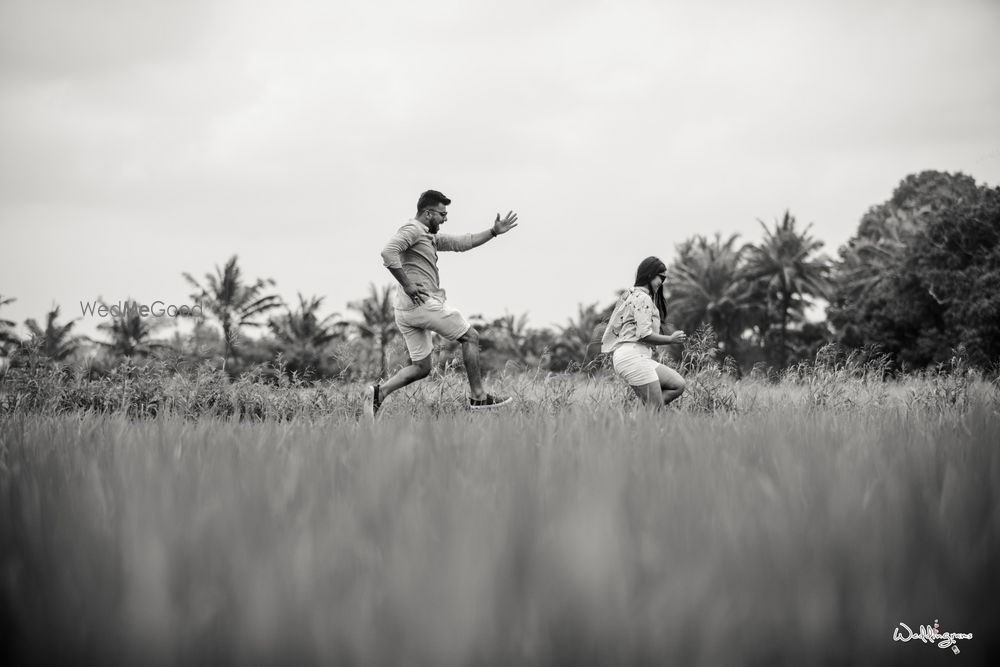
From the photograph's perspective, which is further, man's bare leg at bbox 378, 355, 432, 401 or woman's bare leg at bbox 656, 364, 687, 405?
woman's bare leg at bbox 656, 364, 687, 405

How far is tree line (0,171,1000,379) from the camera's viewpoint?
2751cm

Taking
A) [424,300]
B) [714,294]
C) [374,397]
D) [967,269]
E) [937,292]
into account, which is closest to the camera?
[374,397]

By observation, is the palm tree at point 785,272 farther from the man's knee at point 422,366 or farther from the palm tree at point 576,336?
the man's knee at point 422,366

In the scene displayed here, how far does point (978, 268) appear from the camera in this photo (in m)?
25.7

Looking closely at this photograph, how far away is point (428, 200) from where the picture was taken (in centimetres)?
548

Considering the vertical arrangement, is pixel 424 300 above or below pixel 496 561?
above

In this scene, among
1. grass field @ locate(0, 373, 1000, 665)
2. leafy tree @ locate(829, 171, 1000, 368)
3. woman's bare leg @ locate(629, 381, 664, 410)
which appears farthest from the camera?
leafy tree @ locate(829, 171, 1000, 368)

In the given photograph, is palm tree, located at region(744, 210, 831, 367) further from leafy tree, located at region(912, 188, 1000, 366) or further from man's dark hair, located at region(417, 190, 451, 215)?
man's dark hair, located at region(417, 190, 451, 215)

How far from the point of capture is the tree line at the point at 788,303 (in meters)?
27.5

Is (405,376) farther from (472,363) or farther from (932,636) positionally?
(932,636)

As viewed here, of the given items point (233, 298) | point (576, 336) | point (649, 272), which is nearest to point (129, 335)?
point (233, 298)

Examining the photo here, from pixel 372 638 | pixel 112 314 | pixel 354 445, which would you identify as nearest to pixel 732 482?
pixel 372 638

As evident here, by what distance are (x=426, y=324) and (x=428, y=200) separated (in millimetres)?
951

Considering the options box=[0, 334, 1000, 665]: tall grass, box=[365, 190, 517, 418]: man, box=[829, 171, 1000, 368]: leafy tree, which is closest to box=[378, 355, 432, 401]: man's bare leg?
box=[365, 190, 517, 418]: man
